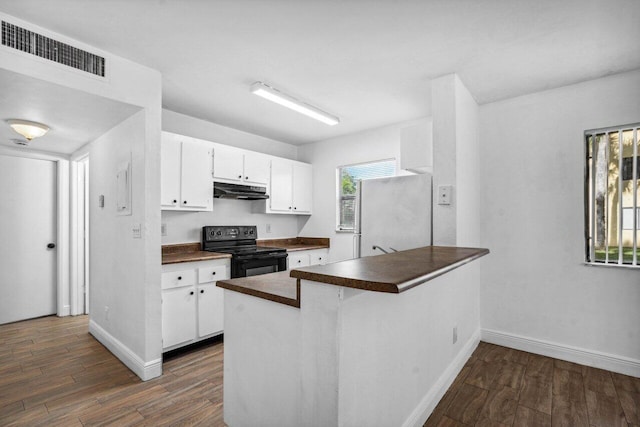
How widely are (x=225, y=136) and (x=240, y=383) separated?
3.36 metres

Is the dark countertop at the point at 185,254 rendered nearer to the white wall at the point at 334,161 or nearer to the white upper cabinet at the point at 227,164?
the white upper cabinet at the point at 227,164

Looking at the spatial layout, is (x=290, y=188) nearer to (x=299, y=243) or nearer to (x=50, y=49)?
(x=299, y=243)

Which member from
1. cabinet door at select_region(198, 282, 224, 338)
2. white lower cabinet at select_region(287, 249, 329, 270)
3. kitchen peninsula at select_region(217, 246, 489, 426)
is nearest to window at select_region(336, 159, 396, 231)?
white lower cabinet at select_region(287, 249, 329, 270)

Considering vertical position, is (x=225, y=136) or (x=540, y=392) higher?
(x=225, y=136)

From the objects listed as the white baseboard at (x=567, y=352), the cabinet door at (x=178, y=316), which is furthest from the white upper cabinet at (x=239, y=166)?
the white baseboard at (x=567, y=352)

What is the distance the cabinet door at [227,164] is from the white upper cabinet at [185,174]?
0.10m

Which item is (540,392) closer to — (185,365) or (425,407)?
(425,407)

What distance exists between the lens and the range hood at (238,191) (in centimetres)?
376

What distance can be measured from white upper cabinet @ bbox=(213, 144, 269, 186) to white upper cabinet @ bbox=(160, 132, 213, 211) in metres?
0.12

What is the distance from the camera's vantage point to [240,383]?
68.2 inches

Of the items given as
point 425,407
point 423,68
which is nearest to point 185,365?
point 425,407

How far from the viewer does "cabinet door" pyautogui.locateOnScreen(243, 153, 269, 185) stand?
4.07 meters

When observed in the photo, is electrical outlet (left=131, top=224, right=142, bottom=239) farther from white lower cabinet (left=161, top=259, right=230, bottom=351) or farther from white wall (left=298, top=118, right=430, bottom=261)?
white wall (left=298, top=118, right=430, bottom=261)

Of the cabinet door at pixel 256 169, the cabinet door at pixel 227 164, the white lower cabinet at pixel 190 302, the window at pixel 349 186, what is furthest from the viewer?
the window at pixel 349 186
